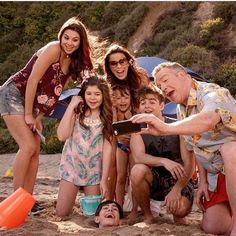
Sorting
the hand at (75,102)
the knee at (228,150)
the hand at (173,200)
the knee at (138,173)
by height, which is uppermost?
the hand at (75,102)

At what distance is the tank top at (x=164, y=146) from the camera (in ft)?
14.5

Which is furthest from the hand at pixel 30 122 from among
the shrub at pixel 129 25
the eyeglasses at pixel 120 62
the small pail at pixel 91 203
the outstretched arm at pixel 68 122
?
the shrub at pixel 129 25

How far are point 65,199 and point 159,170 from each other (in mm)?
974

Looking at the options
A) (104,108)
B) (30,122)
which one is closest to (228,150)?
(104,108)

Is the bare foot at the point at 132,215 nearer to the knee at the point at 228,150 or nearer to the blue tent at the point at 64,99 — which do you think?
the knee at the point at 228,150

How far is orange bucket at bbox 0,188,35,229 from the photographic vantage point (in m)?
3.95

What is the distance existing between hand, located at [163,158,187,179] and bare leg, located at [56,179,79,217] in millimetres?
1065

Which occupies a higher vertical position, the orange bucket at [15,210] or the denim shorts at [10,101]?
the denim shorts at [10,101]

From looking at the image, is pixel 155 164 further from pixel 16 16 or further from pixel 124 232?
pixel 16 16

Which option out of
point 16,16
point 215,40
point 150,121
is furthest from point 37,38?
point 150,121

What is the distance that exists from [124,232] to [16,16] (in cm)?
2321

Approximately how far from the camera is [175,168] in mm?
4121

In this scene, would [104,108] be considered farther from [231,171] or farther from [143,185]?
[231,171]

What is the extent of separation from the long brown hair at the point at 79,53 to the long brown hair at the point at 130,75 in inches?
7.0
